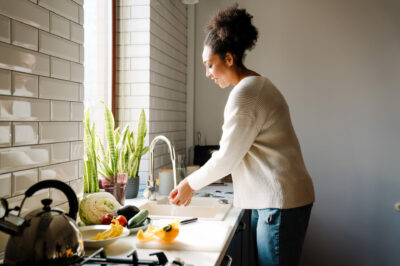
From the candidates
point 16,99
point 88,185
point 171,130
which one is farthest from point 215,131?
point 16,99

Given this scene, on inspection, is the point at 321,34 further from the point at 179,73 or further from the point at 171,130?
the point at 171,130

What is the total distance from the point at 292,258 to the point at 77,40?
Result: 1294mm

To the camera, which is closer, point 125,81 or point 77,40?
point 77,40

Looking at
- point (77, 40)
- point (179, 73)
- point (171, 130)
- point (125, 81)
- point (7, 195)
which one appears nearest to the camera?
point (7, 195)

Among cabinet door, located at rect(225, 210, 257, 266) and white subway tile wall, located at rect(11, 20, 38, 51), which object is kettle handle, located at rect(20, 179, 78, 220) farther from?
cabinet door, located at rect(225, 210, 257, 266)

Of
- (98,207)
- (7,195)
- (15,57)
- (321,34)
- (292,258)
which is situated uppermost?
(321,34)

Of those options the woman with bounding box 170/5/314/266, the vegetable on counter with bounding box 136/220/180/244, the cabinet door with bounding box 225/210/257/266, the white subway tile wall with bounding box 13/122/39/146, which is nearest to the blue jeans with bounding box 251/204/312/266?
the woman with bounding box 170/5/314/266

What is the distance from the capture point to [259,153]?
63.5 inches

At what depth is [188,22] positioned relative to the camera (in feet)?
11.5

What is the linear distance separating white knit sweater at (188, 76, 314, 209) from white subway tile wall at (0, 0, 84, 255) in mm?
571

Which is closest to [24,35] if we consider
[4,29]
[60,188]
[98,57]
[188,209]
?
[4,29]

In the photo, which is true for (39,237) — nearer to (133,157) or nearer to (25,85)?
(25,85)

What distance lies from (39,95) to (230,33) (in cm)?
86

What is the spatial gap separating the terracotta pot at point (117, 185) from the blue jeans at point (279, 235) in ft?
2.39
